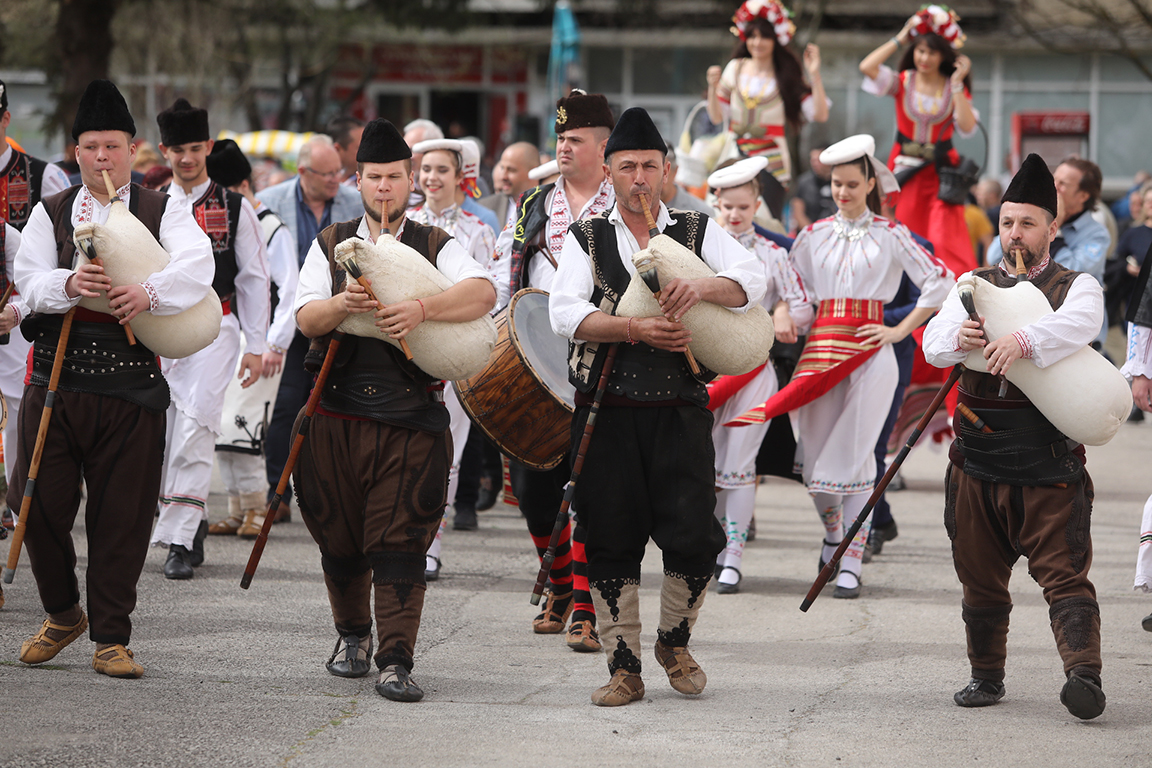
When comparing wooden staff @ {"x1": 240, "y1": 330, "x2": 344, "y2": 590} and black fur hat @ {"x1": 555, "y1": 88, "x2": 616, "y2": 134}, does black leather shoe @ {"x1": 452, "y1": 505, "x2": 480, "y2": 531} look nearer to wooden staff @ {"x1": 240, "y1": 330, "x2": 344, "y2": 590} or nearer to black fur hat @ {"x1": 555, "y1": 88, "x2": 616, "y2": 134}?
black fur hat @ {"x1": 555, "y1": 88, "x2": 616, "y2": 134}

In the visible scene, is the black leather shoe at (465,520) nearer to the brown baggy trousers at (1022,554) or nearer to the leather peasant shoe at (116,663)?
A: the leather peasant shoe at (116,663)

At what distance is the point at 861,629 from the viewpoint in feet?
19.5

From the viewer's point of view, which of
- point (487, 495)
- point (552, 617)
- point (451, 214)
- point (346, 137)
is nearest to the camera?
point (552, 617)

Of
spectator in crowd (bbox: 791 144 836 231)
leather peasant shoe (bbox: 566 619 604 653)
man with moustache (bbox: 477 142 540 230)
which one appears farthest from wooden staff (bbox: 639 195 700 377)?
spectator in crowd (bbox: 791 144 836 231)

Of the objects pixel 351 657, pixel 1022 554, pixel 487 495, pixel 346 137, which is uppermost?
pixel 346 137

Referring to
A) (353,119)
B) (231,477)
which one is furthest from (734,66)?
(231,477)

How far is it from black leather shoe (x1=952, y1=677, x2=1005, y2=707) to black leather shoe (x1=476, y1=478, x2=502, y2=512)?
479 cm

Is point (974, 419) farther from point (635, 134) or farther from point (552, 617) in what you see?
point (552, 617)

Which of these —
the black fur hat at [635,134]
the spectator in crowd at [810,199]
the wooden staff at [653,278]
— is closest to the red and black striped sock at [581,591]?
the wooden staff at [653,278]

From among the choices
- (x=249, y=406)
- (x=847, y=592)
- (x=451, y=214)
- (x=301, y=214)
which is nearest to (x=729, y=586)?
(x=847, y=592)

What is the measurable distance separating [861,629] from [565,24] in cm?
1414

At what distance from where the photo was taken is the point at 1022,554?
469cm

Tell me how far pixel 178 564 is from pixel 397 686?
2.41 meters

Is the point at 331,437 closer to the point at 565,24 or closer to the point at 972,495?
the point at 972,495
